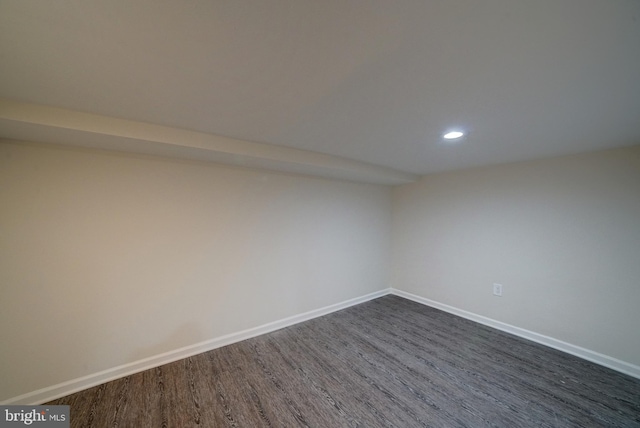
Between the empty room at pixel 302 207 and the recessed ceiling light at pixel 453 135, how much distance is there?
58 mm

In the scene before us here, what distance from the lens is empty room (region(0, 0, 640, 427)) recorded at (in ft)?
2.94

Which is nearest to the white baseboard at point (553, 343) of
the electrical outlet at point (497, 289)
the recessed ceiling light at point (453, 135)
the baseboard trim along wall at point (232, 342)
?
the baseboard trim along wall at point (232, 342)

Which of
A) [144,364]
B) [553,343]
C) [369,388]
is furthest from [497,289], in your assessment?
[144,364]

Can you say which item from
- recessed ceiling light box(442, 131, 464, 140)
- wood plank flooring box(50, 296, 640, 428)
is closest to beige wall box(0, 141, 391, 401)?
wood plank flooring box(50, 296, 640, 428)

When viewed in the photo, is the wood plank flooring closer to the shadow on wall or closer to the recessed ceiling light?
the shadow on wall

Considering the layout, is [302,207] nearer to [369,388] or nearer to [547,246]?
[369,388]

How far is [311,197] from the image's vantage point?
3.05 meters

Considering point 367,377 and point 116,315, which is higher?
point 116,315

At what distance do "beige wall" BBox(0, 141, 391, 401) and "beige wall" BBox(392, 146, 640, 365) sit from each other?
1.95 m

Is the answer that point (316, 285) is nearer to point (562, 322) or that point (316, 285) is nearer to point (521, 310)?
point (521, 310)

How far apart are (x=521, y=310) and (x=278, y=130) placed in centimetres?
330

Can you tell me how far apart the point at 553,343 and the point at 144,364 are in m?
4.05

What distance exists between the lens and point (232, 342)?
244cm

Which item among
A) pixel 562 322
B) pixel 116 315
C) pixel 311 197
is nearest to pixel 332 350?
pixel 311 197
